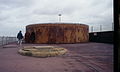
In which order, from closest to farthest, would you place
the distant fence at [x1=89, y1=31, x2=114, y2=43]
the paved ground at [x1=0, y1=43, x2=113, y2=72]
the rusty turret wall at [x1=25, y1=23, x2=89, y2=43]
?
the paved ground at [x1=0, y1=43, x2=113, y2=72]
the rusty turret wall at [x1=25, y1=23, x2=89, y2=43]
the distant fence at [x1=89, y1=31, x2=114, y2=43]

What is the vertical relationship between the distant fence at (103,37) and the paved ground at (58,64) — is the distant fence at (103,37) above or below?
above

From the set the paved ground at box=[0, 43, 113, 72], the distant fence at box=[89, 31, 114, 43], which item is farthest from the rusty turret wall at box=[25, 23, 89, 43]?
the paved ground at box=[0, 43, 113, 72]

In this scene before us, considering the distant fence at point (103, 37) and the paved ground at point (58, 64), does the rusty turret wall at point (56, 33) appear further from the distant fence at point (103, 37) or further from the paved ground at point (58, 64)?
the paved ground at point (58, 64)

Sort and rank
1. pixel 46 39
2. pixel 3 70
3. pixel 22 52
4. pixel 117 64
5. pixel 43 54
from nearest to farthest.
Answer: pixel 117 64
pixel 3 70
pixel 43 54
pixel 22 52
pixel 46 39

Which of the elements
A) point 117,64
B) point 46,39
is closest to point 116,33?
point 117,64

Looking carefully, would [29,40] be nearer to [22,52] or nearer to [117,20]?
[22,52]

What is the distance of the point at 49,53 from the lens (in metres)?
9.10

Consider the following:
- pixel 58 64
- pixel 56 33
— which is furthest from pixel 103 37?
pixel 58 64

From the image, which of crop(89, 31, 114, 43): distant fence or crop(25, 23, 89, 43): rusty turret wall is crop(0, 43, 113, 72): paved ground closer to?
crop(25, 23, 89, 43): rusty turret wall

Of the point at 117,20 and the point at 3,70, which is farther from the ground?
the point at 117,20

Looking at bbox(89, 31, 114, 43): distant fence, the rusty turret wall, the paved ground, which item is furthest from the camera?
bbox(89, 31, 114, 43): distant fence

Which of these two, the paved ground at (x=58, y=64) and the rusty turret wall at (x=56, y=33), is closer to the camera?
the paved ground at (x=58, y=64)

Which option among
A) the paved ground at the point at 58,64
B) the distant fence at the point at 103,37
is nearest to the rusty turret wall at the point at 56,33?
the distant fence at the point at 103,37

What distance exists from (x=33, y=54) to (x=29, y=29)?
12621 millimetres
